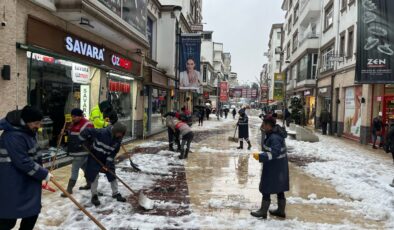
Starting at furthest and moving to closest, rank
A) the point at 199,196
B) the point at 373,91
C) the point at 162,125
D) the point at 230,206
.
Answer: the point at 162,125 → the point at 373,91 → the point at 199,196 → the point at 230,206

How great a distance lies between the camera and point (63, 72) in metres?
10.3

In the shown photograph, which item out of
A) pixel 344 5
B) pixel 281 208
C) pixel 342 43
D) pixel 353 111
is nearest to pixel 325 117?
pixel 353 111

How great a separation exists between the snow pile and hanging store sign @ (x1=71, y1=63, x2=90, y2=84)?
280 inches

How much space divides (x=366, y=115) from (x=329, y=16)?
1193 cm

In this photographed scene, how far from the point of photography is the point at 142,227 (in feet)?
17.2

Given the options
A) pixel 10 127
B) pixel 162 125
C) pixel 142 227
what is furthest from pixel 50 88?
pixel 162 125

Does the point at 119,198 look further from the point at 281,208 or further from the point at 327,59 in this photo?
the point at 327,59

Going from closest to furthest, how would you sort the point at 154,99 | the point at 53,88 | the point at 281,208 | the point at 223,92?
the point at 281,208, the point at 53,88, the point at 154,99, the point at 223,92

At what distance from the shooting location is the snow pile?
6.54m

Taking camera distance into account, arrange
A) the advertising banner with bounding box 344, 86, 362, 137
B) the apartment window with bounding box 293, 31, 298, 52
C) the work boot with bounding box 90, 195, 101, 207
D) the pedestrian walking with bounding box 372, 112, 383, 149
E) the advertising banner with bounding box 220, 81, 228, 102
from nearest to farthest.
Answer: the work boot with bounding box 90, 195, 101, 207
the pedestrian walking with bounding box 372, 112, 383, 149
the advertising banner with bounding box 344, 86, 362, 137
the apartment window with bounding box 293, 31, 298, 52
the advertising banner with bounding box 220, 81, 228, 102

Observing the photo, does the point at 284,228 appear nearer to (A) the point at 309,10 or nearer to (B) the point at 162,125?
(B) the point at 162,125

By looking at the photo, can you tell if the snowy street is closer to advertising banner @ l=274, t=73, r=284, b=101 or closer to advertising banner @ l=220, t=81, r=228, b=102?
advertising banner @ l=274, t=73, r=284, b=101

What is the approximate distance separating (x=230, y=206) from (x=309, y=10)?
27.7m

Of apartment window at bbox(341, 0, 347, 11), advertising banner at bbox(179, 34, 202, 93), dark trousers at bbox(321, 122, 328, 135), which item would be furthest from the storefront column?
advertising banner at bbox(179, 34, 202, 93)
